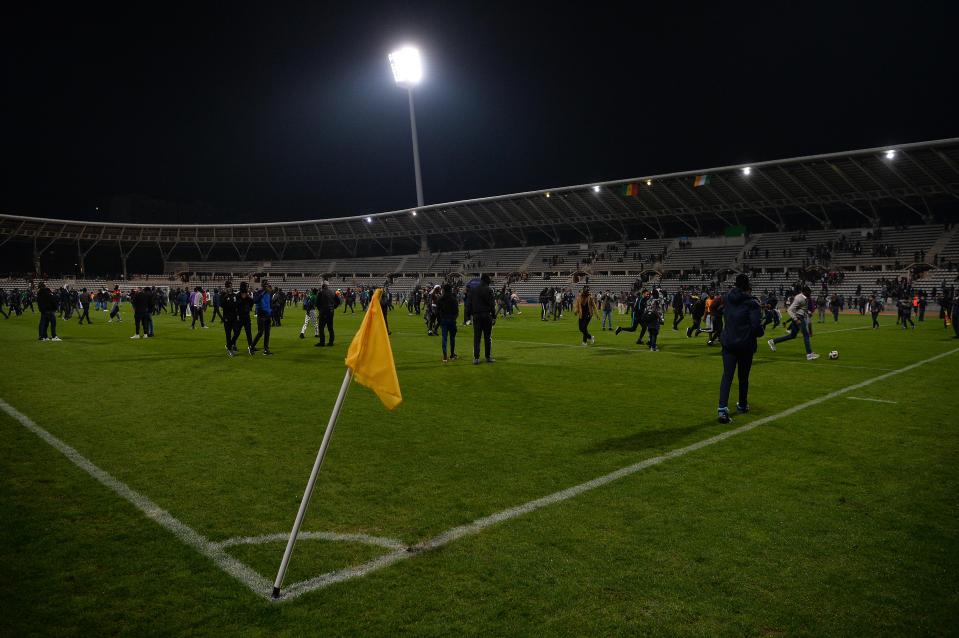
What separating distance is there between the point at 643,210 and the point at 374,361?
58.6 meters

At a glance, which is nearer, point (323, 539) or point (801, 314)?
point (323, 539)

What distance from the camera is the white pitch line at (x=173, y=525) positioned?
10.8 feet

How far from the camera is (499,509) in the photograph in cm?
433

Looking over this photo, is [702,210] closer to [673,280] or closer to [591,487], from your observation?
[673,280]

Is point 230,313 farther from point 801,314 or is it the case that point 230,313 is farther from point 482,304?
point 801,314

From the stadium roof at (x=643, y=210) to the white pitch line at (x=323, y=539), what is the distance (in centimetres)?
4799

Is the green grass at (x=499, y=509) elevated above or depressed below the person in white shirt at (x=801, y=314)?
below

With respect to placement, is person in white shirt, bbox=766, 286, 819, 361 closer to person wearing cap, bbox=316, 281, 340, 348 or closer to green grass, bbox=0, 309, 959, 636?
green grass, bbox=0, 309, 959, 636

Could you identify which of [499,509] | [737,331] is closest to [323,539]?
[499,509]

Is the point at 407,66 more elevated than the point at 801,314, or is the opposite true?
the point at 407,66

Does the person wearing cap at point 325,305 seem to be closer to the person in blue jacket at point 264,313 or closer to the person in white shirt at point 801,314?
the person in blue jacket at point 264,313

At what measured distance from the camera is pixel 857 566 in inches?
136

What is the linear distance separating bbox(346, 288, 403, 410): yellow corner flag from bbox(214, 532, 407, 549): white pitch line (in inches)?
37.7

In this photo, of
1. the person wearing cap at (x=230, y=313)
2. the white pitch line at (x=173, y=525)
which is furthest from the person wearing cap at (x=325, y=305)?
the white pitch line at (x=173, y=525)
